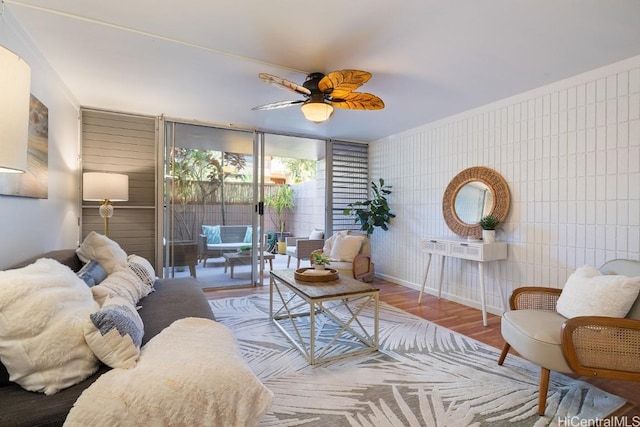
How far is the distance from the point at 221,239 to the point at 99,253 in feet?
7.04

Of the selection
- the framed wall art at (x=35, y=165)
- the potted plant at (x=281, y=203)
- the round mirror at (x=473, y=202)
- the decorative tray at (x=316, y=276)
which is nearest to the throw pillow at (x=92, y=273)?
the framed wall art at (x=35, y=165)

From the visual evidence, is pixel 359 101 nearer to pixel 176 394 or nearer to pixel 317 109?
pixel 317 109

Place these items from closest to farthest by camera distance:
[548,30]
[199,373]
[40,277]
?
[199,373], [40,277], [548,30]

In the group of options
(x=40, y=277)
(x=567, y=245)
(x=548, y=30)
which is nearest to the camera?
(x=40, y=277)

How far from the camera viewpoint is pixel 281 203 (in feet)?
28.0

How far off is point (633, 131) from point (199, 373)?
3.57 meters

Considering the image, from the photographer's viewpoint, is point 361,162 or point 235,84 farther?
point 361,162

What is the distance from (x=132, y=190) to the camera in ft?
13.4

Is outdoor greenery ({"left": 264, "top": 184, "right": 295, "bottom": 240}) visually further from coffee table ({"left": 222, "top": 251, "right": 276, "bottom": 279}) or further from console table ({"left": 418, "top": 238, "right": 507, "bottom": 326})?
console table ({"left": 418, "top": 238, "right": 507, "bottom": 326})

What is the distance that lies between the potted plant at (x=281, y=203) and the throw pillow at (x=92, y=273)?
615 cm

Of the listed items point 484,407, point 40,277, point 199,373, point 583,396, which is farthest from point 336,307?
point 40,277

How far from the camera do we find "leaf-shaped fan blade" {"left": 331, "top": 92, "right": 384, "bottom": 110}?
8.55 ft

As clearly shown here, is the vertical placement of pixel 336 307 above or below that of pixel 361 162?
below

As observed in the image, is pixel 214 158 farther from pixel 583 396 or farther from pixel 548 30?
pixel 583 396
